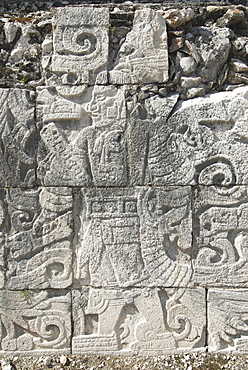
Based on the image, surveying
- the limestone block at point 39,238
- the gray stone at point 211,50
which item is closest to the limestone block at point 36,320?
the limestone block at point 39,238

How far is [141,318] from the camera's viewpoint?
132 inches

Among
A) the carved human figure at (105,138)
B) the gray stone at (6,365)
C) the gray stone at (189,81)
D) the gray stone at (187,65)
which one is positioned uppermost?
the gray stone at (187,65)

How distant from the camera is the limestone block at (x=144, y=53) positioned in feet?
10.7

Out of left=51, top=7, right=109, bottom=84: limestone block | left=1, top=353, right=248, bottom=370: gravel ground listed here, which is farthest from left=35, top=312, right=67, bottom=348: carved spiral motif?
left=51, top=7, right=109, bottom=84: limestone block

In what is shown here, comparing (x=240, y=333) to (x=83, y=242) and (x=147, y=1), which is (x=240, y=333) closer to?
(x=83, y=242)

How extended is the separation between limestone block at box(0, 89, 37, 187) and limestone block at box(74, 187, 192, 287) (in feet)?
1.89

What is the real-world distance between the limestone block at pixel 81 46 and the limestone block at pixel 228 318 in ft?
7.18

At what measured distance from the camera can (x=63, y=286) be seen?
131 inches

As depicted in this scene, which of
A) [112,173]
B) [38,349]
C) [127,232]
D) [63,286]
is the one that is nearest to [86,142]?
[112,173]

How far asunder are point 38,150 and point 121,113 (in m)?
0.81

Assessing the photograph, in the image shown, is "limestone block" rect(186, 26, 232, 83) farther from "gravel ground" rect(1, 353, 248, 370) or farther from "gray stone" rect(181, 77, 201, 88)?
"gravel ground" rect(1, 353, 248, 370)

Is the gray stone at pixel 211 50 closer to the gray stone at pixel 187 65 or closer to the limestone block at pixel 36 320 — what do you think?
the gray stone at pixel 187 65

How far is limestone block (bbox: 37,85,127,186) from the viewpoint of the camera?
3268 millimetres

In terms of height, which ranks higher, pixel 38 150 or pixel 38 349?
pixel 38 150
